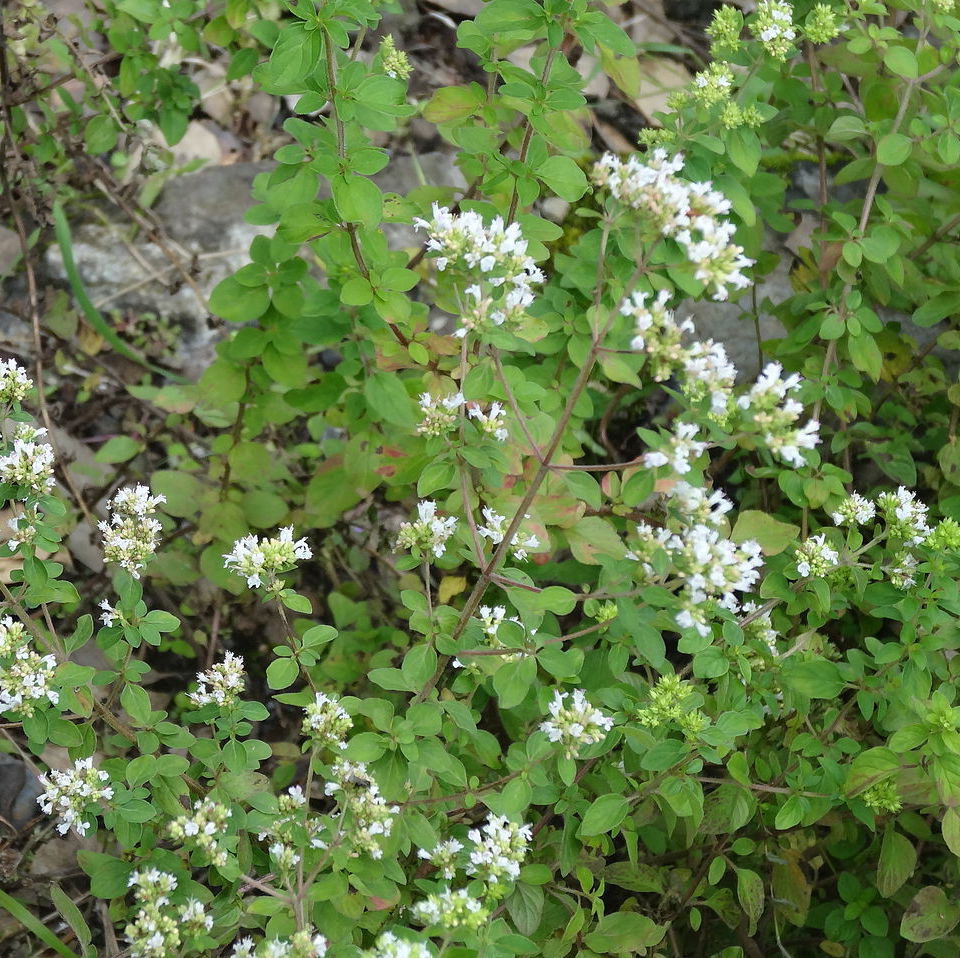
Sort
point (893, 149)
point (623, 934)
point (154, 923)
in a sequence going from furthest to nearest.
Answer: point (893, 149)
point (623, 934)
point (154, 923)

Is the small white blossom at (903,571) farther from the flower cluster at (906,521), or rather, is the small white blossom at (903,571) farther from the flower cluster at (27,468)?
the flower cluster at (27,468)

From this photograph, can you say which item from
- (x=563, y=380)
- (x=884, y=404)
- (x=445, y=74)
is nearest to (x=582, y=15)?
(x=563, y=380)

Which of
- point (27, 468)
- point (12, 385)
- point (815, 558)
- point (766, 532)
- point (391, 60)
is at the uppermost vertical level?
point (391, 60)

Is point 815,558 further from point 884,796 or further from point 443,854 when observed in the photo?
point 443,854

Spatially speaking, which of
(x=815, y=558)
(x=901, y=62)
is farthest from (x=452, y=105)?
(x=815, y=558)

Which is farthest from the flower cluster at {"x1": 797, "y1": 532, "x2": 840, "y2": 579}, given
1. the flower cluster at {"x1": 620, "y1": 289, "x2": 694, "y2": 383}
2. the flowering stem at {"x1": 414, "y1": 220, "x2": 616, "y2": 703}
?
the flower cluster at {"x1": 620, "y1": 289, "x2": 694, "y2": 383}
